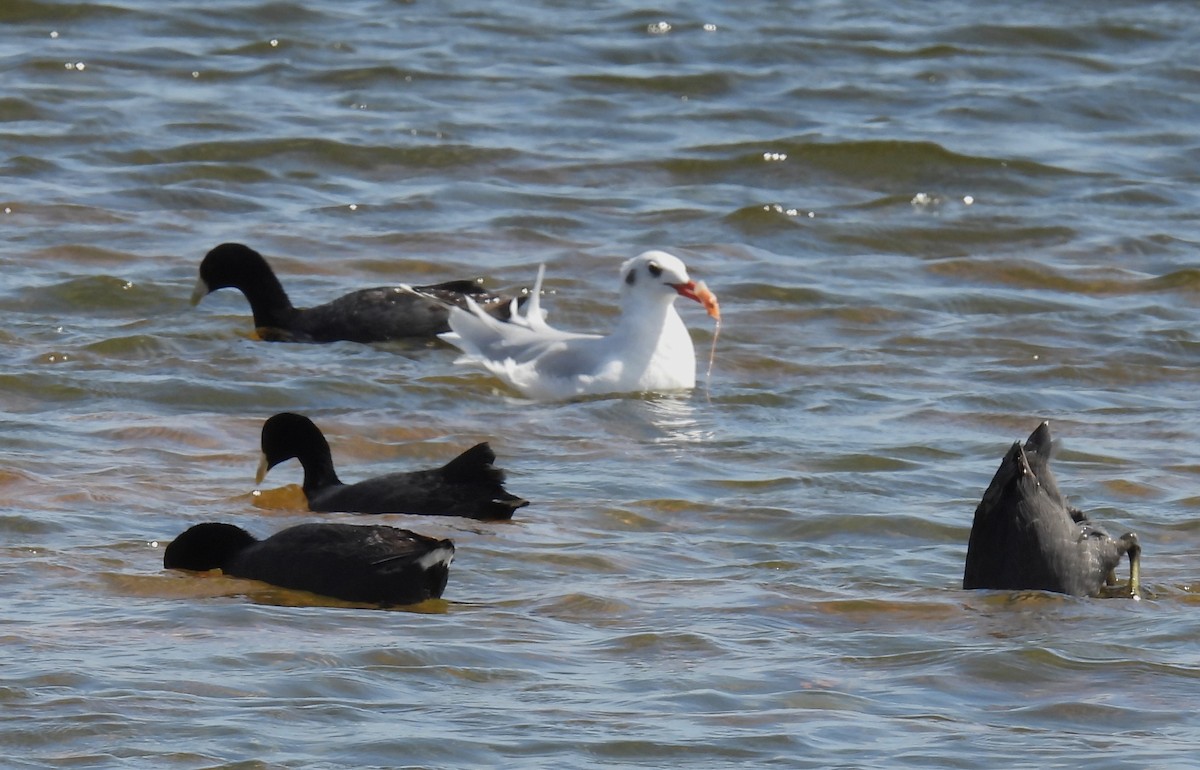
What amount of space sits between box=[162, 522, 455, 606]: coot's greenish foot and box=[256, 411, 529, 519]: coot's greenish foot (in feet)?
3.10

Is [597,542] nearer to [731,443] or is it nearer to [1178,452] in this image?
[731,443]

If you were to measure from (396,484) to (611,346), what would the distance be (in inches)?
117

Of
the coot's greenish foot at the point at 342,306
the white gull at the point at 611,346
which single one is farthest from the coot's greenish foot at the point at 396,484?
the coot's greenish foot at the point at 342,306

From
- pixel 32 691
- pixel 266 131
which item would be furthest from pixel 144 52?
pixel 32 691

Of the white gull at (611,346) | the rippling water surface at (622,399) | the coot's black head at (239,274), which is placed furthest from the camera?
the coot's black head at (239,274)

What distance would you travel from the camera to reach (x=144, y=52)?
64.0 ft

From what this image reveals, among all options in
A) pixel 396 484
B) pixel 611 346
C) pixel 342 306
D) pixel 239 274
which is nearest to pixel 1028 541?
pixel 396 484

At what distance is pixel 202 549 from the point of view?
7551 millimetres

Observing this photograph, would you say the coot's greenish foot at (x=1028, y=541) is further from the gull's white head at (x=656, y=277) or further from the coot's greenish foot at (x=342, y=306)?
the coot's greenish foot at (x=342, y=306)

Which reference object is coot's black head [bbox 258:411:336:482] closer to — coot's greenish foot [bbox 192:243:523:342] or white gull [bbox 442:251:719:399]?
white gull [bbox 442:251:719:399]

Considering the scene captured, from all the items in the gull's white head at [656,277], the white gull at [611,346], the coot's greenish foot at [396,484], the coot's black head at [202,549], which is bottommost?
the coot's black head at [202,549]

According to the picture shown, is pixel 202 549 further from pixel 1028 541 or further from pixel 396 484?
pixel 1028 541

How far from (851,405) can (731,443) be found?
994mm

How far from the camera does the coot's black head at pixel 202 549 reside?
7.54 m
